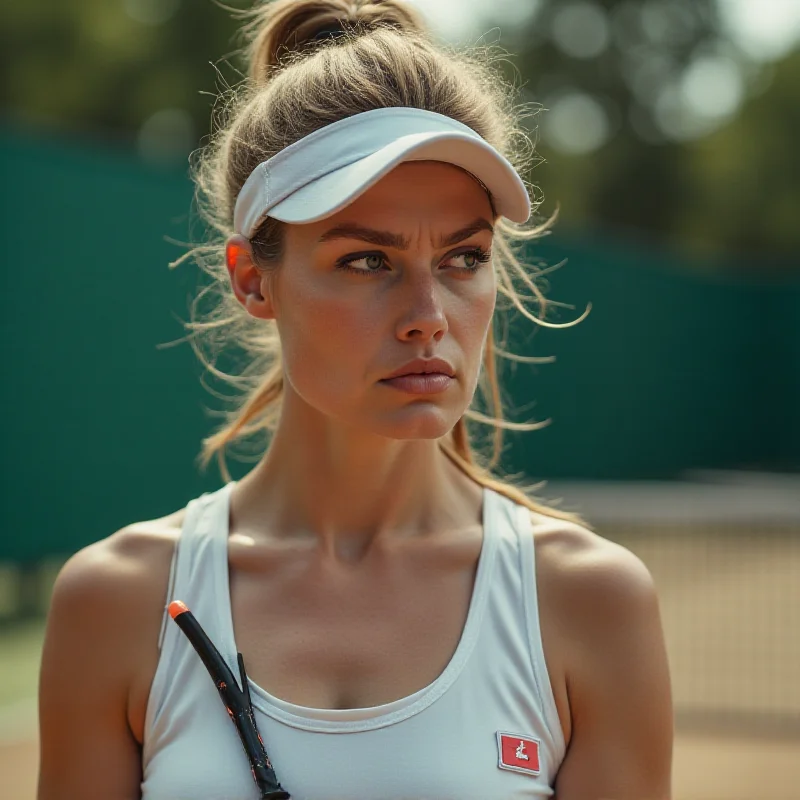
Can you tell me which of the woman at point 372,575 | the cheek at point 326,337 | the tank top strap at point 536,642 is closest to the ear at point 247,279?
the woman at point 372,575

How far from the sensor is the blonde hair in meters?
2.16

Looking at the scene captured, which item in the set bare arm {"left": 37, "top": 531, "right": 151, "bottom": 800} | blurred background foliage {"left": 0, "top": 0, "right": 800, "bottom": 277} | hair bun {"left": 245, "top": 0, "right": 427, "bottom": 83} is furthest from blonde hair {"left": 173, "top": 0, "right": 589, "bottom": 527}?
blurred background foliage {"left": 0, "top": 0, "right": 800, "bottom": 277}

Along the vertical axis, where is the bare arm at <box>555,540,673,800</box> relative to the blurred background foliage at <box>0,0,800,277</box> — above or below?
below

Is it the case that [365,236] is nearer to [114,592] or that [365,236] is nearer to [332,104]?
[332,104]

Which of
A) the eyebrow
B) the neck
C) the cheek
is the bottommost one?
the neck

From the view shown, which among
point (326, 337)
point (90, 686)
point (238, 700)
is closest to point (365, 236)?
point (326, 337)

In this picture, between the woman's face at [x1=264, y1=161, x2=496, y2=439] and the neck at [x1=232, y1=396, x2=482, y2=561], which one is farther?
the neck at [x1=232, y1=396, x2=482, y2=561]

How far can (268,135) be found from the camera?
2213mm

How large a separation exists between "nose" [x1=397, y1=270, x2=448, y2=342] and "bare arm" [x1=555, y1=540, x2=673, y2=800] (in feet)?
1.45

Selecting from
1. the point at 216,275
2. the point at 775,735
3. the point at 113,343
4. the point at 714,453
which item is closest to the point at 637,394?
the point at 714,453

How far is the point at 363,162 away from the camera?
1.99m

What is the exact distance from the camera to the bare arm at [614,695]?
78.9 inches

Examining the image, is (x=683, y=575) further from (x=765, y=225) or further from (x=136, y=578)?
(x=765, y=225)

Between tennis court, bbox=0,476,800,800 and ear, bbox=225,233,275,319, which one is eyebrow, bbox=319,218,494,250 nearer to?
ear, bbox=225,233,275,319
